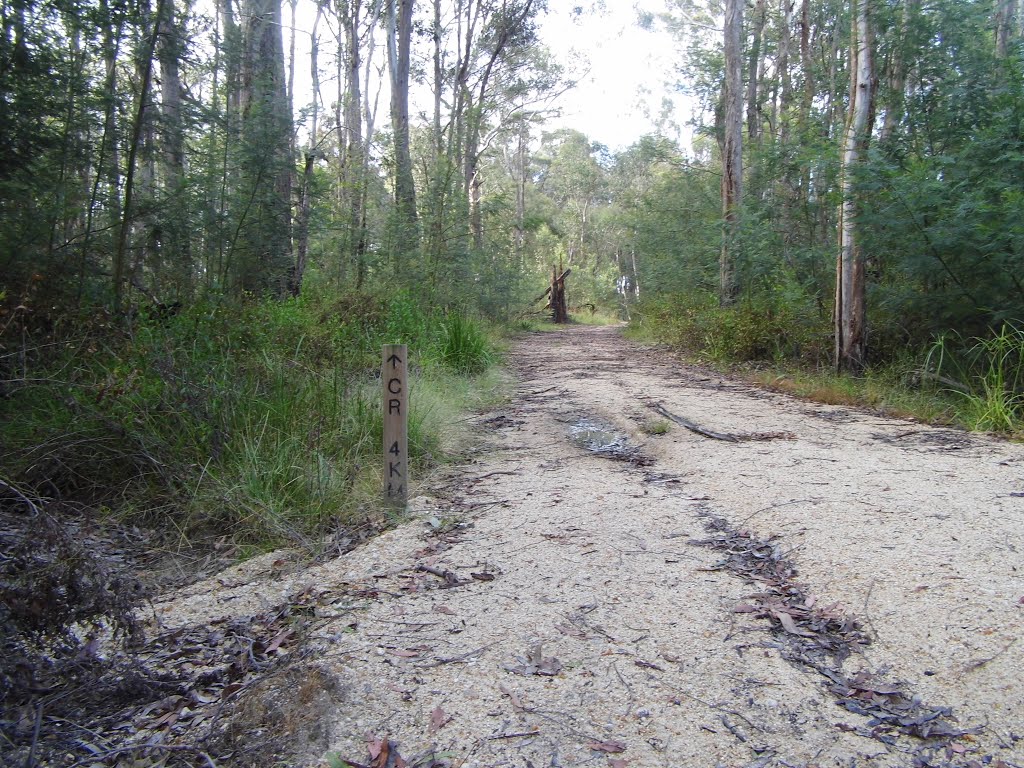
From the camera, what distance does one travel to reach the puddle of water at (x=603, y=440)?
5590mm

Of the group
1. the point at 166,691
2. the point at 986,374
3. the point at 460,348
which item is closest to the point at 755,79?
the point at 460,348

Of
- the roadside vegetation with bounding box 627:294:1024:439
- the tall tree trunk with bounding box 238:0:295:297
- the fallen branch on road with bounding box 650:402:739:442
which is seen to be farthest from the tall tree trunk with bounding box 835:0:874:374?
the tall tree trunk with bounding box 238:0:295:297

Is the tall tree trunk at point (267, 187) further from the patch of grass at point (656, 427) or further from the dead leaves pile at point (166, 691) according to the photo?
the dead leaves pile at point (166, 691)

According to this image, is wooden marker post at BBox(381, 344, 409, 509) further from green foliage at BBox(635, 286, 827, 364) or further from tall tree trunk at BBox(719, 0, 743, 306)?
tall tree trunk at BBox(719, 0, 743, 306)

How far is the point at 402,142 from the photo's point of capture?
1536 cm

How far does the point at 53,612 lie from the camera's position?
2172mm

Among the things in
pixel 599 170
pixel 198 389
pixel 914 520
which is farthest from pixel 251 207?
pixel 599 170

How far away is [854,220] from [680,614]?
22.2 feet

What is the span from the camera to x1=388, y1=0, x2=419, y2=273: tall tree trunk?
492 inches

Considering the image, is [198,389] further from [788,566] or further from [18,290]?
[788,566]

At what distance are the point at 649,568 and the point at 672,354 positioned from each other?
11.4 metres

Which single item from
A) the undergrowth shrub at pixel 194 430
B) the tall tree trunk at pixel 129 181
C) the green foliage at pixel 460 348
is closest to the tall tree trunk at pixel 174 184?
the tall tree trunk at pixel 129 181

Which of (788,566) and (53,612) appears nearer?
(53,612)

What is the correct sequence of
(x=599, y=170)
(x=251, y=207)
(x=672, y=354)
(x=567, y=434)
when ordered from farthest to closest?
(x=599, y=170)
(x=672, y=354)
(x=251, y=207)
(x=567, y=434)
